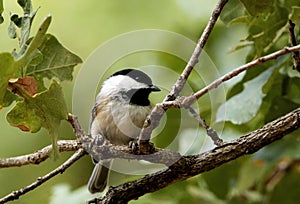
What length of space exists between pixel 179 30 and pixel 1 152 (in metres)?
1.19

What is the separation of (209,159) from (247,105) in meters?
0.48

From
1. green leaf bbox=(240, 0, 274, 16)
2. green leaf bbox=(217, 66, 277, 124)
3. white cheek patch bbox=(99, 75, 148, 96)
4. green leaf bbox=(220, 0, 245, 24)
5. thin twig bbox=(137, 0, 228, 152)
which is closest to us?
thin twig bbox=(137, 0, 228, 152)

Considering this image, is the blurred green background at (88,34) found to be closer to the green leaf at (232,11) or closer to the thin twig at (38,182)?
the green leaf at (232,11)

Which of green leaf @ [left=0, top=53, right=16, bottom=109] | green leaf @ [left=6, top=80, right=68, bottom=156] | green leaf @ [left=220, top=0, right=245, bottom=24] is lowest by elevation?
green leaf @ [left=6, top=80, right=68, bottom=156]

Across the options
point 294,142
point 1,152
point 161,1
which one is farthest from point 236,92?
point 1,152

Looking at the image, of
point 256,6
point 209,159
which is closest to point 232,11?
point 256,6

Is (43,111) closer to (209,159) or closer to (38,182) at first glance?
(38,182)

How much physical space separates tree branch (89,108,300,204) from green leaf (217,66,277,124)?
0.42 metres

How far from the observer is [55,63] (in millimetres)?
1143

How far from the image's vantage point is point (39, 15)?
9.51ft

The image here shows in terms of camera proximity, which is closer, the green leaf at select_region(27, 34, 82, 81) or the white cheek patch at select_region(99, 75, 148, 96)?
the green leaf at select_region(27, 34, 82, 81)

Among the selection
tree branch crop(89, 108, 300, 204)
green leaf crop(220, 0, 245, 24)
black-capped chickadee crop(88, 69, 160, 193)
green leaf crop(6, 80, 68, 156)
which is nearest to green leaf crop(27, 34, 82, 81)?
green leaf crop(6, 80, 68, 156)

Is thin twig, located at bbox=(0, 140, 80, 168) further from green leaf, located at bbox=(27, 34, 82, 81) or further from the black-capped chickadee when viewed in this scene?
the black-capped chickadee

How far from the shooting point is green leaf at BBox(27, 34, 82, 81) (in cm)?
111
